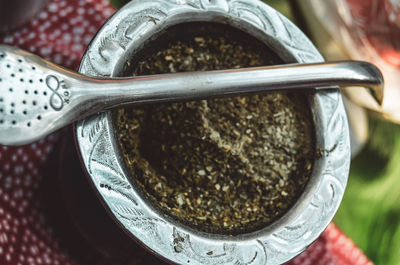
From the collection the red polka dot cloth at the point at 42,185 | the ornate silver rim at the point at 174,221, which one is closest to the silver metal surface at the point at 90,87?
the ornate silver rim at the point at 174,221

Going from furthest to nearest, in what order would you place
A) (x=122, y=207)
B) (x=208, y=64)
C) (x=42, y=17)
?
(x=42, y=17), (x=208, y=64), (x=122, y=207)

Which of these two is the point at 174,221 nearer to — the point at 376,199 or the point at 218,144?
the point at 218,144

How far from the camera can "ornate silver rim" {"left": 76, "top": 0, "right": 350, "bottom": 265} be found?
539mm

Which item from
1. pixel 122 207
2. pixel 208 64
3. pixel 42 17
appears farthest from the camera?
pixel 42 17

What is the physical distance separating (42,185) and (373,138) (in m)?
0.64

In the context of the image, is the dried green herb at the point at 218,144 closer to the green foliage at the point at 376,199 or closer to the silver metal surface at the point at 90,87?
the silver metal surface at the point at 90,87

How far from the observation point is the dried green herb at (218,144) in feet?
2.00

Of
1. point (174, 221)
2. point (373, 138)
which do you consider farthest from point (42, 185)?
point (373, 138)

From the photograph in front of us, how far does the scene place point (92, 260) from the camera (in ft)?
2.42

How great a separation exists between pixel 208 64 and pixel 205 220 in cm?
20

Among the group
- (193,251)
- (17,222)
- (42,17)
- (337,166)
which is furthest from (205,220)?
(42,17)

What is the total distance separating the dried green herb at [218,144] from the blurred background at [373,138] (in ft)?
1.10

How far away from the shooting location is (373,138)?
1.01 m

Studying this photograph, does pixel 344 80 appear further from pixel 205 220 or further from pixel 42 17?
pixel 42 17
